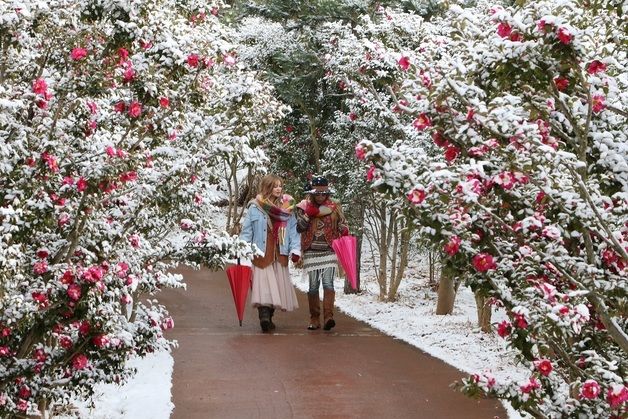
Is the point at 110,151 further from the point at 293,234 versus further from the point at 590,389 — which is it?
the point at 293,234

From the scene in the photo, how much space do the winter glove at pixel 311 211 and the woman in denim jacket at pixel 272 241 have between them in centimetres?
18

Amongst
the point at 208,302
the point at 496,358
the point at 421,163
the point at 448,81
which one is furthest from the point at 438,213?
the point at 208,302

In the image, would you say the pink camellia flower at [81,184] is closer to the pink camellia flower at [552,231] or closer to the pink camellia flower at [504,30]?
the pink camellia flower at [504,30]

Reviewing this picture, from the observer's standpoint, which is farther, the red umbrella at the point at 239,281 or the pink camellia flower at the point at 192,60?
the red umbrella at the point at 239,281

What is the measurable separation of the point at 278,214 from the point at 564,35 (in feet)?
25.7

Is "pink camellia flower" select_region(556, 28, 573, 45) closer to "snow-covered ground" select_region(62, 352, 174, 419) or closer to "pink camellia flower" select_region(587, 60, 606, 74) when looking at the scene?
"pink camellia flower" select_region(587, 60, 606, 74)

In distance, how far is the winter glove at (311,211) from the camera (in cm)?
1160

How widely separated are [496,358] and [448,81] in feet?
19.0

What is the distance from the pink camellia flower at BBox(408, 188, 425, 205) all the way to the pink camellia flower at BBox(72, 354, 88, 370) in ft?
9.25

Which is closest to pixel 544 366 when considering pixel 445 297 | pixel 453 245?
pixel 453 245

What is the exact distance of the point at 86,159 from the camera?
5.52 m

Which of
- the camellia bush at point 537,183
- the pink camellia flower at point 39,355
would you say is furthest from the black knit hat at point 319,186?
the camellia bush at point 537,183

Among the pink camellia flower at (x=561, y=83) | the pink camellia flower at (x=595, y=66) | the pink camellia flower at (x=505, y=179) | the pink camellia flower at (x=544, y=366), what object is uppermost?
the pink camellia flower at (x=595, y=66)

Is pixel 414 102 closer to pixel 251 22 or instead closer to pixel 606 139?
pixel 606 139
